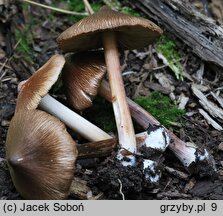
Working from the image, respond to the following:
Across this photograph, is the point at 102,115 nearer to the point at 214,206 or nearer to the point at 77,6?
the point at 214,206

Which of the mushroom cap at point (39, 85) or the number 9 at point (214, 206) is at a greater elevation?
the mushroom cap at point (39, 85)

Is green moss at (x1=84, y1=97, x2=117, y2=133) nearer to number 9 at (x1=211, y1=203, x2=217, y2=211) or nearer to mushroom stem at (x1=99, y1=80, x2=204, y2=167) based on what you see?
mushroom stem at (x1=99, y1=80, x2=204, y2=167)

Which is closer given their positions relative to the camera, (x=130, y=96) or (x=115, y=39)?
(x=115, y=39)

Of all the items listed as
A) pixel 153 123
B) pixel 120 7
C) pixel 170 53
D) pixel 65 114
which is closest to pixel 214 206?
pixel 153 123

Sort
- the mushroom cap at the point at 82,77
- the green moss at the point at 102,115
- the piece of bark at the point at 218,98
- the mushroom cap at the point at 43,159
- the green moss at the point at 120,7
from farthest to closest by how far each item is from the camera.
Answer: the green moss at the point at 120,7 < the piece of bark at the point at 218,98 < the green moss at the point at 102,115 < the mushroom cap at the point at 82,77 < the mushroom cap at the point at 43,159

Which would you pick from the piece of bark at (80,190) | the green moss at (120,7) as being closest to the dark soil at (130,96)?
the piece of bark at (80,190)

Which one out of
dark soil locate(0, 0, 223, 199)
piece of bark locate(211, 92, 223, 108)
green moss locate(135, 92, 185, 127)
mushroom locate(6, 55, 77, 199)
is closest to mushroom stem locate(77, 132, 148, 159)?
dark soil locate(0, 0, 223, 199)

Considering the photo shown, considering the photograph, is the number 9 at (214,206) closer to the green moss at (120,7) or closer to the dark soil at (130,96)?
the dark soil at (130,96)
